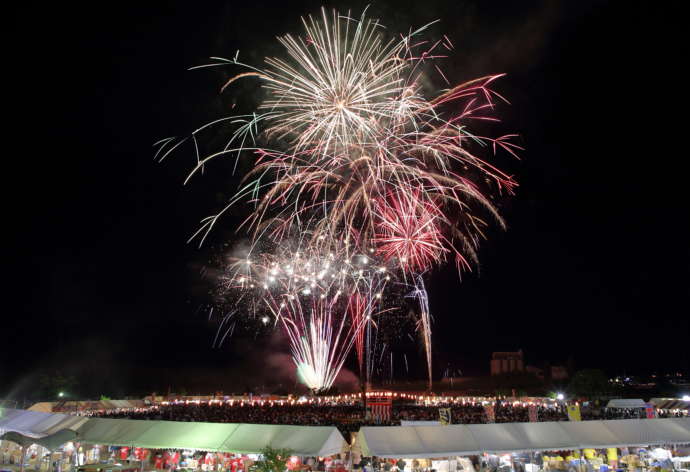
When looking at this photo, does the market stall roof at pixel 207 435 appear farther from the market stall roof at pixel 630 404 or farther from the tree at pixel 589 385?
the tree at pixel 589 385

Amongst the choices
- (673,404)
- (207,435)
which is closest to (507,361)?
(673,404)

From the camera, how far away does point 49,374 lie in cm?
4572

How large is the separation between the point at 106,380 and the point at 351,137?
45.7 m

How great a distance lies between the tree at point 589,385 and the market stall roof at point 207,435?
43287 millimetres

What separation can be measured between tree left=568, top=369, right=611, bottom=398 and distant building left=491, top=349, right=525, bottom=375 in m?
37.3

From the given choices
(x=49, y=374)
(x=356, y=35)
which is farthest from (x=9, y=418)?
(x=49, y=374)

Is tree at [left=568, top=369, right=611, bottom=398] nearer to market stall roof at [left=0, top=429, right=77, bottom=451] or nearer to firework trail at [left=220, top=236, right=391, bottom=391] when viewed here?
firework trail at [left=220, top=236, right=391, bottom=391]

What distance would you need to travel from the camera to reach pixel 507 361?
299 feet

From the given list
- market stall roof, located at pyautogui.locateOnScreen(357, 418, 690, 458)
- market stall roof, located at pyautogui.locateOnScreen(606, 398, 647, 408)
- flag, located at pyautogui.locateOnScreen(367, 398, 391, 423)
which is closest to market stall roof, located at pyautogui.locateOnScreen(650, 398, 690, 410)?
market stall roof, located at pyautogui.locateOnScreen(606, 398, 647, 408)

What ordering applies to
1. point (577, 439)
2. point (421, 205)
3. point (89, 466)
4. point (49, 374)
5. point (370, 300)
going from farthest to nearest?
point (49, 374) < point (370, 300) < point (421, 205) < point (577, 439) < point (89, 466)

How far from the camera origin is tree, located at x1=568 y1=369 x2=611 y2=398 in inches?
1977

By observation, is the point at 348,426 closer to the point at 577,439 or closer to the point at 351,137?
the point at 577,439

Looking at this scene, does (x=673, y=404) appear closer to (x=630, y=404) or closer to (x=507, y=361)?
(x=630, y=404)

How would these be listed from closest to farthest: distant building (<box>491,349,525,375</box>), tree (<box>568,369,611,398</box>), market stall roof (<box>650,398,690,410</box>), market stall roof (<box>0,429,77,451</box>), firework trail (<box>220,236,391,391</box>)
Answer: market stall roof (<box>0,429,77,451</box>) < firework trail (<box>220,236,391,391</box>) < market stall roof (<box>650,398,690,410</box>) < tree (<box>568,369,611,398</box>) < distant building (<box>491,349,525,375</box>)
